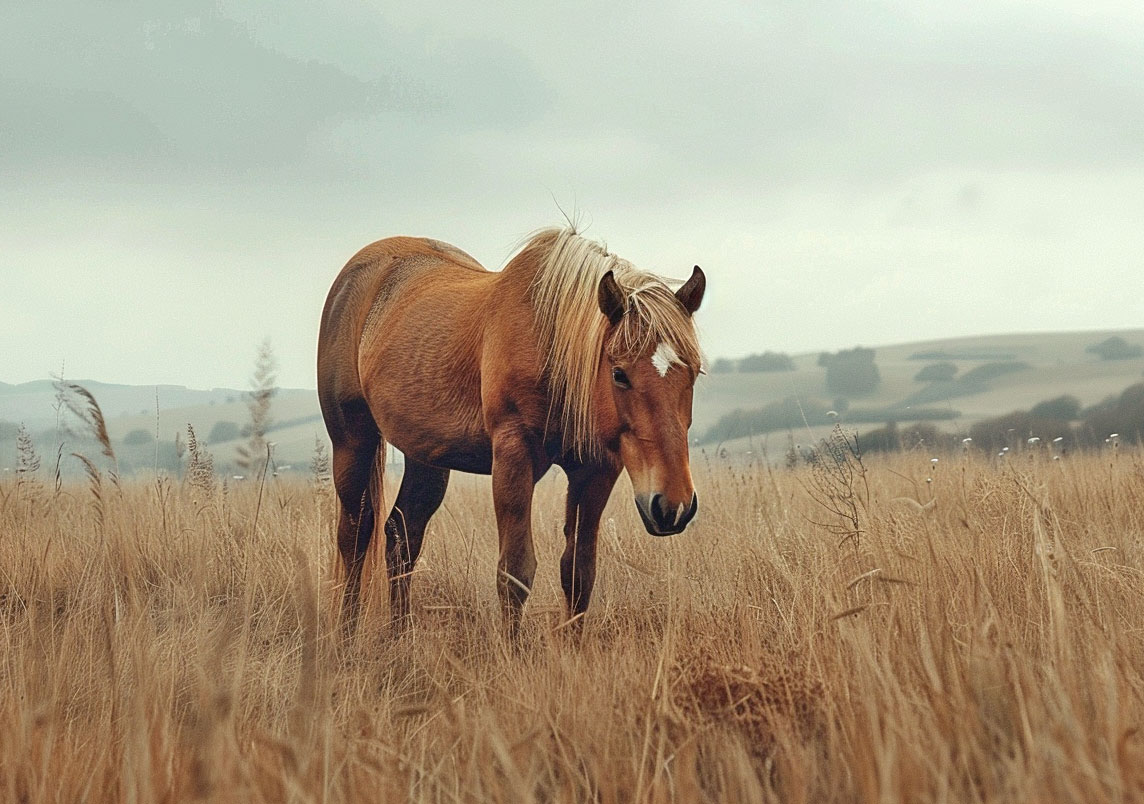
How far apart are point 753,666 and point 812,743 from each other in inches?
17.6

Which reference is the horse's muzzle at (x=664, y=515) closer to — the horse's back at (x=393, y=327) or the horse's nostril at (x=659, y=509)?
the horse's nostril at (x=659, y=509)

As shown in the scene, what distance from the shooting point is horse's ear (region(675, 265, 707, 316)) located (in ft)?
14.9

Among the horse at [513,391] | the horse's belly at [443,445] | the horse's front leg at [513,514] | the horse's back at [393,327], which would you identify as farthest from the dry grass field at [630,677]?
the horse's back at [393,327]

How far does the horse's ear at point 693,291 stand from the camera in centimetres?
454

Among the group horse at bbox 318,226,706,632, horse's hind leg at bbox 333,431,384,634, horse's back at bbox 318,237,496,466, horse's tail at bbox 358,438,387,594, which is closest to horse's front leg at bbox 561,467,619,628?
horse at bbox 318,226,706,632

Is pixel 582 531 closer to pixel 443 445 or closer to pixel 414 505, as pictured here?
pixel 443 445

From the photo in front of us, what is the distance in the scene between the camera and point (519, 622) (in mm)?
4676

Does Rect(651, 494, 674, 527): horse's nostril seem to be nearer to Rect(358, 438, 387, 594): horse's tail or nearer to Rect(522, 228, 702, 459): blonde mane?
Rect(522, 228, 702, 459): blonde mane

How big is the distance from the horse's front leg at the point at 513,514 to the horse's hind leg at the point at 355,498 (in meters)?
1.87

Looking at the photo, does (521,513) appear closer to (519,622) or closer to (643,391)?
(519,622)

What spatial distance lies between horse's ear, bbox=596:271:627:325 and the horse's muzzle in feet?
2.64

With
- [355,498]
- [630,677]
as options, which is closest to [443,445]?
[355,498]

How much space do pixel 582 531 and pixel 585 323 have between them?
3.60ft

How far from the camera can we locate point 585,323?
452cm
